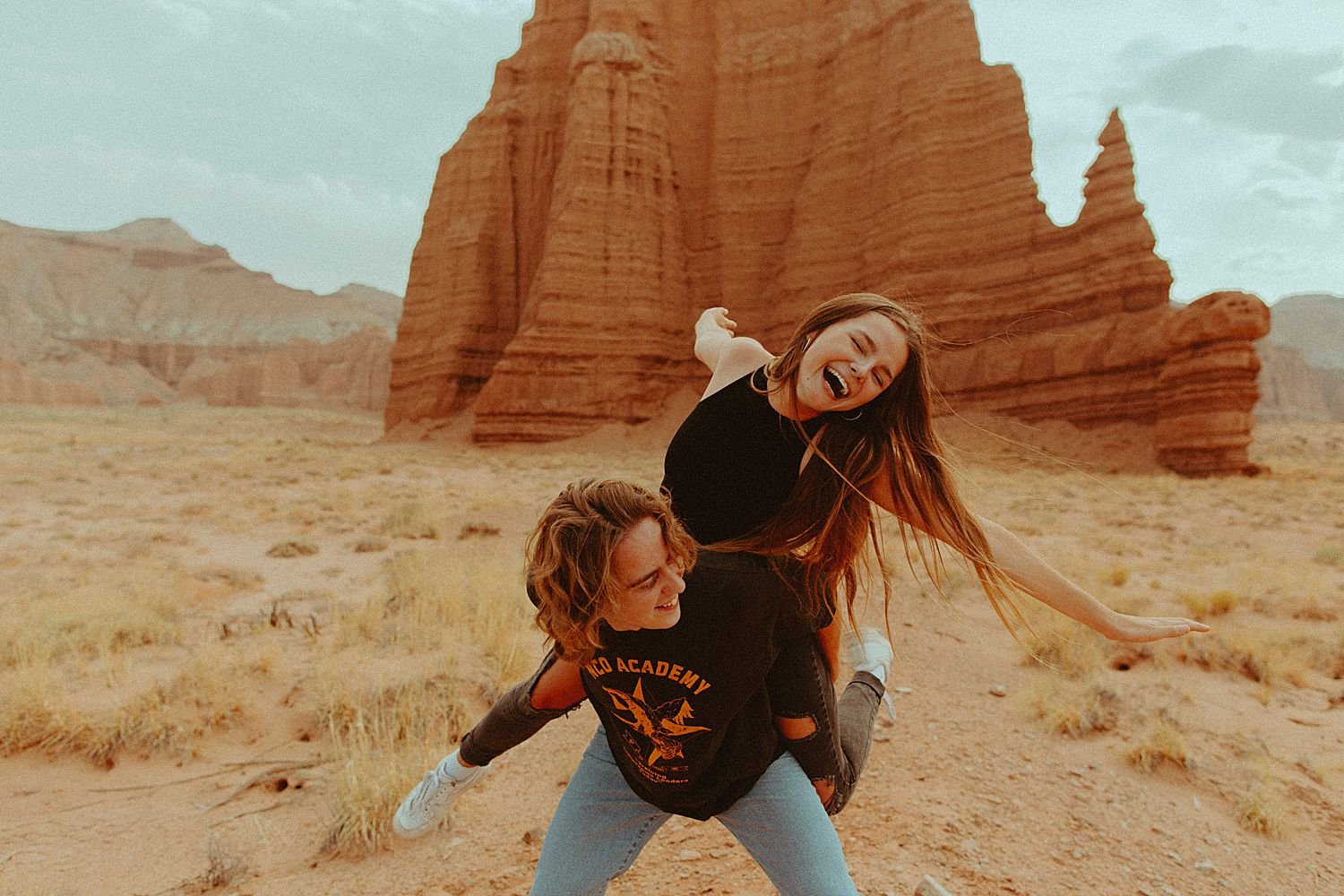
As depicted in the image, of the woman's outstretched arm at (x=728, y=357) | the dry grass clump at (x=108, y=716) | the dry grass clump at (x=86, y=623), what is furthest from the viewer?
→ the dry grass clump at (x=86, y=623)

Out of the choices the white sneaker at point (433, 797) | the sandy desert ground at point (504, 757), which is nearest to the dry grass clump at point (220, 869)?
the sandy desert ground at point (504, 757)

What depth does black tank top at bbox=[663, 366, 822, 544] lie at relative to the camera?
1.83m

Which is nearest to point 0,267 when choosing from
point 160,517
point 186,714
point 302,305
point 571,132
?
point 302,305

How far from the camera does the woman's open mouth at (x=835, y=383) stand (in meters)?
1.68

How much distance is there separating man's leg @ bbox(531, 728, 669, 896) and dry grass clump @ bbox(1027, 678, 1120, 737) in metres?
2.51

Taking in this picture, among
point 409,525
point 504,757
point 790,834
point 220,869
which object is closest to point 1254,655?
point 790,834

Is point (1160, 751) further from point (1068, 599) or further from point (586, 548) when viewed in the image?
point (586, 548)

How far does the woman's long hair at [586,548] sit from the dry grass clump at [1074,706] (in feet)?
9.73

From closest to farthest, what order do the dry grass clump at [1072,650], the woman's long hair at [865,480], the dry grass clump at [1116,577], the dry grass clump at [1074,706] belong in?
the woman's long hair at [865,480]
the dry grass clump at [1074,706]
the dry grass clump at [1072,650]
the dry grass clump at [1116,577]

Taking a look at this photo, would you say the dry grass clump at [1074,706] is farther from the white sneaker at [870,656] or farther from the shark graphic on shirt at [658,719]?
the shark graphic on shirt at [658,719]

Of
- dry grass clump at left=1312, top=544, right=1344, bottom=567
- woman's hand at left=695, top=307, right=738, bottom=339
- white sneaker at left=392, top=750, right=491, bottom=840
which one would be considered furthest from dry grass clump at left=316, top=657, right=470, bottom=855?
dry grass clump at left=1312, top=544, right=1344, bottom=567

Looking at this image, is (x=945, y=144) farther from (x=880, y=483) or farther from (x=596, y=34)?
(x=880, y=483)

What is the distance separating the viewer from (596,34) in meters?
26.7

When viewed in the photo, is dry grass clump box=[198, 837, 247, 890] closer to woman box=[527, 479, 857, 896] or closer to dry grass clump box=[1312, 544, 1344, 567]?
woman box=[527, 479, 857, 896]
